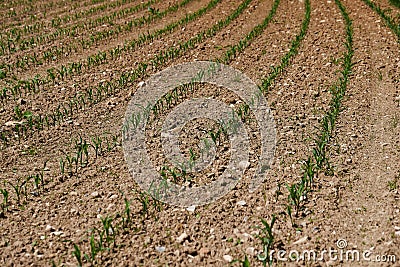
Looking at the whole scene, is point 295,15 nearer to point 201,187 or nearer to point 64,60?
point 64,60

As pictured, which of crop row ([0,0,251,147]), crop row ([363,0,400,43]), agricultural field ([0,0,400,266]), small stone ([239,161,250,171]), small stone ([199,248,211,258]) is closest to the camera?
small stone ([199,248,211,258])

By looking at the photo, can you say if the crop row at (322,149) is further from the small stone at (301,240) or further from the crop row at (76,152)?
the crop row at (76,152)

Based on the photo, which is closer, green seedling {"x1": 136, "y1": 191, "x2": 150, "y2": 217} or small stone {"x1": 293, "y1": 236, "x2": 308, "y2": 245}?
small stone {"x1": 293, "y1": 236, "x2": 308, "y2": 245}

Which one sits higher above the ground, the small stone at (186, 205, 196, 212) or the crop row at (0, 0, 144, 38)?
the crop row at (0, 0, 144, 38)

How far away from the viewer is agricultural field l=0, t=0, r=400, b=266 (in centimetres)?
404

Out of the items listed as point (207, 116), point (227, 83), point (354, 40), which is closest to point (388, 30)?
point (354, 40)

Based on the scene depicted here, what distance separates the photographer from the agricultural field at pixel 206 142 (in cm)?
404

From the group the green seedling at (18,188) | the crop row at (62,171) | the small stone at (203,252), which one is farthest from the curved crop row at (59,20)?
the small stone at (203,252)

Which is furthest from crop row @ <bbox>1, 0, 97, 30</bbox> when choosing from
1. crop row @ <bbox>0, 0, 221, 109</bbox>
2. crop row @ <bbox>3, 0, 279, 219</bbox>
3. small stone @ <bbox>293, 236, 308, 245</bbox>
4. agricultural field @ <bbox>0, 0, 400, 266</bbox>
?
small stone @ <bbox>293, 236, 308, 245</bbox>

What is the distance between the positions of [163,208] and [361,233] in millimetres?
1637

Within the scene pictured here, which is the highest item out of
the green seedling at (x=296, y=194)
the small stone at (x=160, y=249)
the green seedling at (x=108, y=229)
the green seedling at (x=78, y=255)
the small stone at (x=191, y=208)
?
the green seedling at (x=296, y=194)

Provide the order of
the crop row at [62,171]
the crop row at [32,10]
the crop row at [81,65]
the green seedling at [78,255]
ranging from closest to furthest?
1. the green seedling at [78,255]
2. the crop row at [62,171]
3. the crop row at [81,65]
4. the crop row at [32,10]

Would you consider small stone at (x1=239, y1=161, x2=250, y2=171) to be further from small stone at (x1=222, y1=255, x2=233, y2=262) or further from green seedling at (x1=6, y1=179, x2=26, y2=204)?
green seedling at (x1=6, y1=179, x2=26, y2=204)

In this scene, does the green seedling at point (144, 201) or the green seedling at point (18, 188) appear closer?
the green seedling at point (144, 201)
